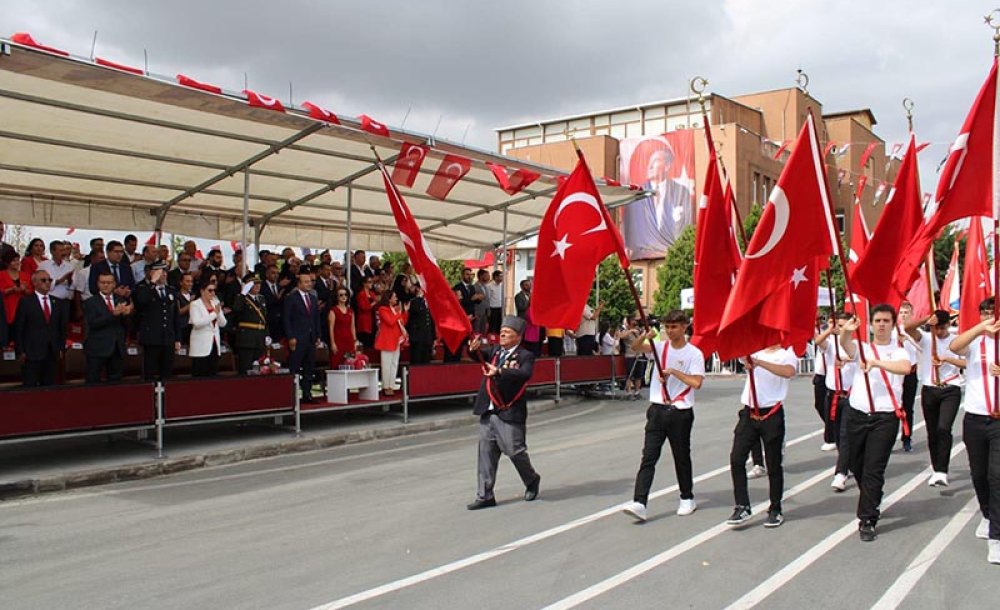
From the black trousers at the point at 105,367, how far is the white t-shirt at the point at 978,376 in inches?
381

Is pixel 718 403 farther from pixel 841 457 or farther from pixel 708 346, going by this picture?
pixel 708 346

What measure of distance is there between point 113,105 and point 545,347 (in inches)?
428

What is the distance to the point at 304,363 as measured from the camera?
518 inches

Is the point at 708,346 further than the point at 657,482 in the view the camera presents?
No

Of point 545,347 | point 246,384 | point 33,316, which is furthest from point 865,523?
point 545,347

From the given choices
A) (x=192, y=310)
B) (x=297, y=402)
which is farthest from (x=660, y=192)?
(x=192, y=310)

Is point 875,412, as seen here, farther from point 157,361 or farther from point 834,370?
point 157,361

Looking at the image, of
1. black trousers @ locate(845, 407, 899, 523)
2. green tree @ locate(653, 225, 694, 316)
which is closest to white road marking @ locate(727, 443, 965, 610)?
black trousers @ locate(845, 407, 899, 523)

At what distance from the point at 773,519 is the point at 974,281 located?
3538 millimetres

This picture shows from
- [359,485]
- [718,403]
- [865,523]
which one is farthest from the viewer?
[718,403]

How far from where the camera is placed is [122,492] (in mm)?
9008

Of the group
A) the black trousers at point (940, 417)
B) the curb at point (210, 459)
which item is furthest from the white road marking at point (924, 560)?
the curb at point (210, 459)

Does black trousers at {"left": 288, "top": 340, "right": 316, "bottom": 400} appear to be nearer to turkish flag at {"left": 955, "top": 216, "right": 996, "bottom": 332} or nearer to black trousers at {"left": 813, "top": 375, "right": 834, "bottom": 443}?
black trousers at {"left": 813, "top": 375, "right": 834, "bottom": 443}

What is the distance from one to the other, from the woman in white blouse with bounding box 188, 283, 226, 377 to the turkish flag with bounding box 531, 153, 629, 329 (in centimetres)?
622
